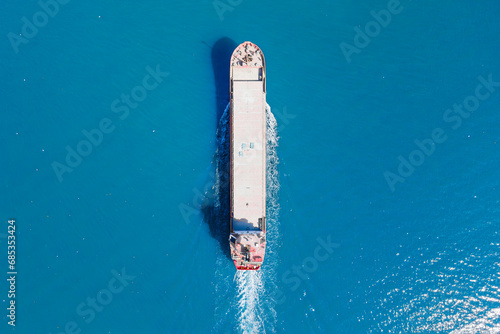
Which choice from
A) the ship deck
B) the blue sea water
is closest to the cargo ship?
the ship deck

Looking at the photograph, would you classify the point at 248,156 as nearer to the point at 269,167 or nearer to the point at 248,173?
the point at 248,173

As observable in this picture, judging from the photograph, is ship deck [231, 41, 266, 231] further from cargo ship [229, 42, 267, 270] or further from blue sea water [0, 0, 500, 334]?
blue sea water [0, 0, 500, 334]

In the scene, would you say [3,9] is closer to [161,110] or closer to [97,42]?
[97,42]

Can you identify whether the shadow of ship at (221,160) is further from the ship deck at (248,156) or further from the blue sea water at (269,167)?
the ship deck at (248,156)

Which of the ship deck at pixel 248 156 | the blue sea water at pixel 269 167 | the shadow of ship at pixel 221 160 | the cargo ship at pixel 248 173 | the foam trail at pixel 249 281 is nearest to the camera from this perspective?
the cargo ship at pixel 248 173

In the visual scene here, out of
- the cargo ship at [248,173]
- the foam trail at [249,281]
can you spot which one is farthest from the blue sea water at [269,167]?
the cargo ship at [248,173]

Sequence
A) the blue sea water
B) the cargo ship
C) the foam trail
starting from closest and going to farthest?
the cargo ship < the foam trail < the blue sea water
